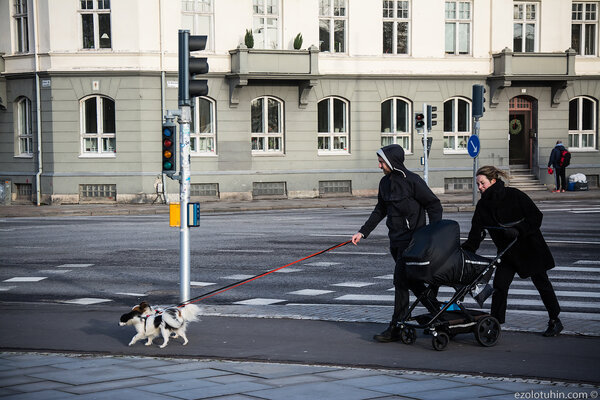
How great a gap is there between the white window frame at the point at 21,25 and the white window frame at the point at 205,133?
A: 21.9ft

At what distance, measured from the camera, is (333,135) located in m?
33.8

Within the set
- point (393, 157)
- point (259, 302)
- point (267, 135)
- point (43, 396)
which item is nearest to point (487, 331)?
point (393, 157)

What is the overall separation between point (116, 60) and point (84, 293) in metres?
19.9

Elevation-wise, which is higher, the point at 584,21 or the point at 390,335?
the point at 584,21

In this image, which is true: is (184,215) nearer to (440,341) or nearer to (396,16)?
(440,341)

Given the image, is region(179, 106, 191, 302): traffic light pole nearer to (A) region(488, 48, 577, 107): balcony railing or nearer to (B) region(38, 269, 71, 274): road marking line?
(B) region(38, 269, 71, 274): road marking line

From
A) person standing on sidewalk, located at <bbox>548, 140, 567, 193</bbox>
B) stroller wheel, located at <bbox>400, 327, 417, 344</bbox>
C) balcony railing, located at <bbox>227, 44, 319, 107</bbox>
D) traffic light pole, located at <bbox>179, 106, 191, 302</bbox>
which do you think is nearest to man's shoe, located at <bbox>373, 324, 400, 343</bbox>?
stroller wheel, located at <bbox>400, 327, 417, 344</bbox>

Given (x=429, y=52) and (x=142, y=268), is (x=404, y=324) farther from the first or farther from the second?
(x=429, y=52)

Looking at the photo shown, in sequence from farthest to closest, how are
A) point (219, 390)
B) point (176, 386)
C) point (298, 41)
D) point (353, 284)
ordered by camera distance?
point (298, 41), point (353, 284), point (176, 386), point (219, 390)

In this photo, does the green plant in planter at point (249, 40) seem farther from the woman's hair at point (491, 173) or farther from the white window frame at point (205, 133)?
the woman's hair at point (491, 173)

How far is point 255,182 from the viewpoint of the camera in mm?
32656

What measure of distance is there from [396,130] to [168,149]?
25.0 metres

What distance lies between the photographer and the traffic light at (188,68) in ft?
33.0

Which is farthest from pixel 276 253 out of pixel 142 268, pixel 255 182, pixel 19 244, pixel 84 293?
pixel 255 182
